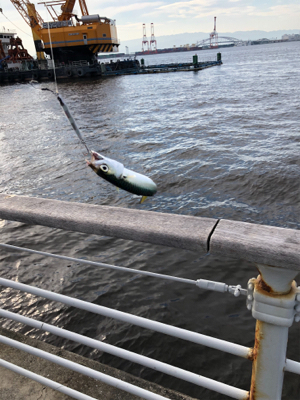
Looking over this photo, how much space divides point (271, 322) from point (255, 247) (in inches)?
13.3

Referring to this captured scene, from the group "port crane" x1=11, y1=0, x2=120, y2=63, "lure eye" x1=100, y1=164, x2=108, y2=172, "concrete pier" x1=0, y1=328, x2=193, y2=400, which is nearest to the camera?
"lure eye" x1=100, y1=164, x2=108, y2=172

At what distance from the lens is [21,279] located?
20.5 feet

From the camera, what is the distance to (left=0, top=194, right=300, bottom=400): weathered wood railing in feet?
3.84

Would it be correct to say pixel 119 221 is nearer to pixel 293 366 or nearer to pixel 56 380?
pixel 293 366

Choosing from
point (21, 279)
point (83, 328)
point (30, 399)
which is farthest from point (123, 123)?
point (30, 399)

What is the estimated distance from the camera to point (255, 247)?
1.16m

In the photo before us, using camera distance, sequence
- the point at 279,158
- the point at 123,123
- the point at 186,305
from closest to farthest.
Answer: the point at 186,305 → the point at 279,158 → the point at 123,123

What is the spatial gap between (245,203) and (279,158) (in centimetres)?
374

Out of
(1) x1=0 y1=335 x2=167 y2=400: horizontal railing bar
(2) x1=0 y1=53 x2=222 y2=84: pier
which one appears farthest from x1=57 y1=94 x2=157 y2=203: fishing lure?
(2) x1=0 y1=53 x2=222 y2=84: pier

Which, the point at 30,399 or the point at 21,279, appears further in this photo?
the point at 21,279

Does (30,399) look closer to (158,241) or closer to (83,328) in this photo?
(158,241)

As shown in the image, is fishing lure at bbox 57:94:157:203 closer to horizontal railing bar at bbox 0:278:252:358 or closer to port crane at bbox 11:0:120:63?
horizontal railing bar at bbox 0:278:252:358

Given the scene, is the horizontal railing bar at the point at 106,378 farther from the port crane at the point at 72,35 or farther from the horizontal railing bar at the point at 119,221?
the port crane at the point at 72,35

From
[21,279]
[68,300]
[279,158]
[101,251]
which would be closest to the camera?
[68,300]
